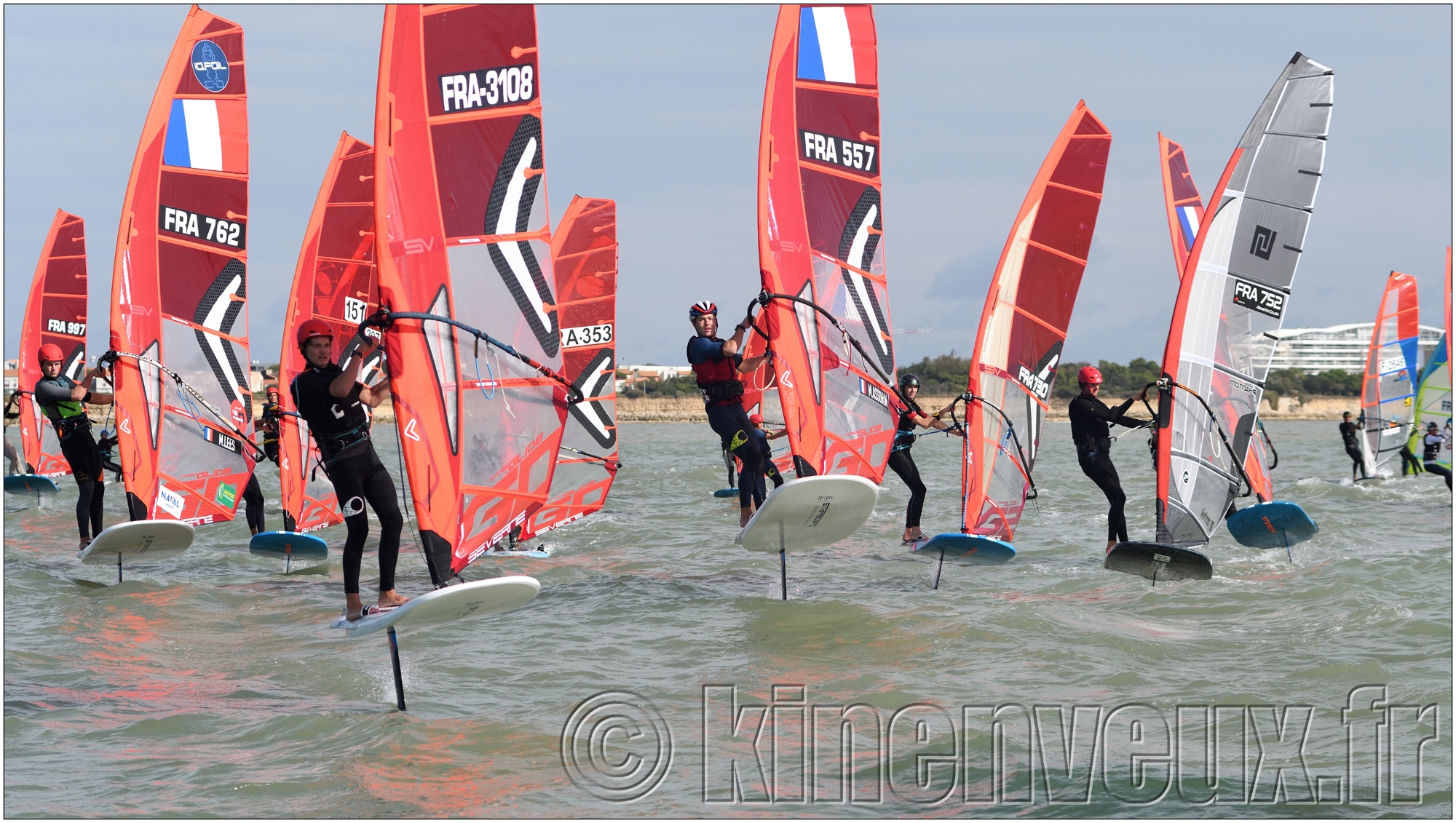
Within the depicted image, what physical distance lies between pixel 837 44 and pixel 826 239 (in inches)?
70.2

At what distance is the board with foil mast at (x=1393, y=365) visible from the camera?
76.7 feet

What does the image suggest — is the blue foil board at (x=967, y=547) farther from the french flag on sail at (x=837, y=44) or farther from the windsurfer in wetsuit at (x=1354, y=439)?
the windsurfer in wetsuit at (x=1354, y=439)

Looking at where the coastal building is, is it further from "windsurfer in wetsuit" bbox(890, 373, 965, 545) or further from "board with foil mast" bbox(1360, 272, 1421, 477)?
"windsurfer in wetsuit" bbox(890, 373, 965, 545)

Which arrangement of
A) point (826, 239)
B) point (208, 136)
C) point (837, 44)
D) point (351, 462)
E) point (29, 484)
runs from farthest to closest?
point (29, 484), point (208, 136), point (837, 44), point (826, 239), point (351, 462)

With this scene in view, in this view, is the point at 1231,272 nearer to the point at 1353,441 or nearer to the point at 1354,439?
the point at 1353,441

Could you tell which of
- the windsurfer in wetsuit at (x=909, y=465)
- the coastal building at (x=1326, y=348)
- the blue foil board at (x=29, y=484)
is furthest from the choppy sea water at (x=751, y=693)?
the coastal building at (x=1326, y=348)

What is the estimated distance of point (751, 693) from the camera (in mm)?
7105

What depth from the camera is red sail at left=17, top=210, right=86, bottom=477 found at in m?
20.5

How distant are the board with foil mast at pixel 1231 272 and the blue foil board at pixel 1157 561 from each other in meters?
0.27

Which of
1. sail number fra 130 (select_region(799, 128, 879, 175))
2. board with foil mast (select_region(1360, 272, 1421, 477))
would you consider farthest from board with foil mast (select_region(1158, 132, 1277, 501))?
board with foil mast (select_region(1360, 272, 1421, 477))

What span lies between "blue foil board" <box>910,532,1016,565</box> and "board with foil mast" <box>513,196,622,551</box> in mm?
4678

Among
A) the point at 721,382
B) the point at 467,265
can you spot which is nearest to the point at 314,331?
the point at 467,265

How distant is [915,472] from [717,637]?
4196 millimetres

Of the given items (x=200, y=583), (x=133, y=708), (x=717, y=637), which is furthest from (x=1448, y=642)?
(x=200, y=583)
